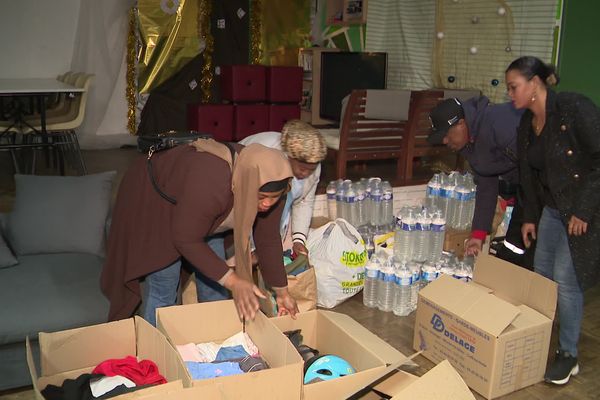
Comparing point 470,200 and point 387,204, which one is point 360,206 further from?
point 470,200

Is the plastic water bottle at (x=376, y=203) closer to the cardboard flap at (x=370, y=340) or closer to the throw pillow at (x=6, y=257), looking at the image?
the cardboard flap at (x=370, y=340)

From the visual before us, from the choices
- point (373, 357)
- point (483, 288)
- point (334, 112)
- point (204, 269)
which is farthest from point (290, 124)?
point (334, 112)

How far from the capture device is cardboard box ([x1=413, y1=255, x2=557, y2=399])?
8.16 ft

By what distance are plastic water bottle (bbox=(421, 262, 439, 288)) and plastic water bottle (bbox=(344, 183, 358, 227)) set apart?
0.65 m

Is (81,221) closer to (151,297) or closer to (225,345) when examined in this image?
(151,297)

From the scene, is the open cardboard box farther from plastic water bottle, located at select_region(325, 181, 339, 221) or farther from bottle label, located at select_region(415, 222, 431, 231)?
plastic water bottle, located at select_region(325, 181, 339, 221)

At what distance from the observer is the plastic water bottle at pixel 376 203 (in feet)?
13.1

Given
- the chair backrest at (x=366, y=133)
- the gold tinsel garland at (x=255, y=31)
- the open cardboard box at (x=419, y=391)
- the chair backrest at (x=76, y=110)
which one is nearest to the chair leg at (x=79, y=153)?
the chair backrest at (x=76, y=110)

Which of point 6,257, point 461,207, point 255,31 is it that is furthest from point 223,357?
point 255,31

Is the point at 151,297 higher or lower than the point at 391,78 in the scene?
lower

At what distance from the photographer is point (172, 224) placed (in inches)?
75.9

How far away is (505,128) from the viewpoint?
2910 mm

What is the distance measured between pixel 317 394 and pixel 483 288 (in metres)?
1.39

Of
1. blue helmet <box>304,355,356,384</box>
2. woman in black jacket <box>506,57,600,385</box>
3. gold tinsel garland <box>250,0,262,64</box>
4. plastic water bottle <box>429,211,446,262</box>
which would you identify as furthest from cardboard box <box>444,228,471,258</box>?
gold tinsel garland <box>250,0,262,64</box>
